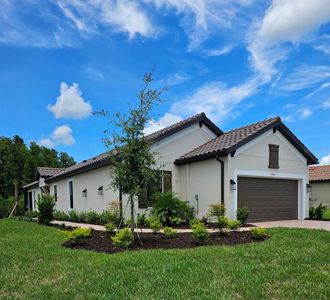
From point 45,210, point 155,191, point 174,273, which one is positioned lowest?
point 45,210

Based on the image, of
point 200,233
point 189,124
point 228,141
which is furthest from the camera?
point 189,124

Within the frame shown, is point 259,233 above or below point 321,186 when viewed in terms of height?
above

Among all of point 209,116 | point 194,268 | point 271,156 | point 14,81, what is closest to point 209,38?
point 209,116

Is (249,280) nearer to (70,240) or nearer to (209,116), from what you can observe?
(70,240)

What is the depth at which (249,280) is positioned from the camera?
5754mm

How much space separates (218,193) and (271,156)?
3253mm

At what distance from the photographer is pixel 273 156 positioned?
15.8 meters

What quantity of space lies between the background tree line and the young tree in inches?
1015

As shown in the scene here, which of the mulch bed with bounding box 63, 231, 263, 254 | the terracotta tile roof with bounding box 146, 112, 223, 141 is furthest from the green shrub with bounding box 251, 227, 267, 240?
the terracotta tile roof with bounding box 146, 112, 223, 141

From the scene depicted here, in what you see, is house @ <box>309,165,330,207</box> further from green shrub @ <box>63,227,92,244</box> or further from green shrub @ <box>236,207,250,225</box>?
green shrub @ <box>63,227,92,244</box>

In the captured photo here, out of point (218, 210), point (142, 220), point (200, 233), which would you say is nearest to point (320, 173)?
point (218, 210)

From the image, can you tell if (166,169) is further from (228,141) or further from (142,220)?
(228,141)

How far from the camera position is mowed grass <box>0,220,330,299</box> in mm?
5254

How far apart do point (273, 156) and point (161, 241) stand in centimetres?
832
